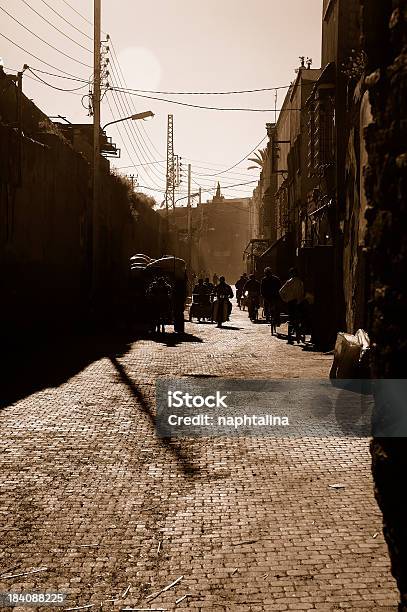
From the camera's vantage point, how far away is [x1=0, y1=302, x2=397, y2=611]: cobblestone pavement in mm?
4262

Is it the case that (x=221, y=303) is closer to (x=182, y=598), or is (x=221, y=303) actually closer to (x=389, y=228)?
(x=182, y=598)

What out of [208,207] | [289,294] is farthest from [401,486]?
[208,207]

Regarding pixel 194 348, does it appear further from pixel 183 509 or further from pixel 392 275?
pixel 392 275

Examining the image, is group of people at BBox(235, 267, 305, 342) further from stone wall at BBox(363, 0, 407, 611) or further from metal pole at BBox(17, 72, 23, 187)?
stone wall at BBox(363, 0, 407, 611)

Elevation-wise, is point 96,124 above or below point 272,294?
above

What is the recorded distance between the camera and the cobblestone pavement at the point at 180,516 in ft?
14.0

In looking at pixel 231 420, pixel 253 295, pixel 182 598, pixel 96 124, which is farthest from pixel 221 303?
pixel 182 598

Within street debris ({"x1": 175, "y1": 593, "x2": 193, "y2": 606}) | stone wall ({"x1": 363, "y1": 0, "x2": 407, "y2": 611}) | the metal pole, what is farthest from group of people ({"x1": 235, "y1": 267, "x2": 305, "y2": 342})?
stone wall ({"x1": 363, "y1": 0, "x2": 407, "y2": 611})

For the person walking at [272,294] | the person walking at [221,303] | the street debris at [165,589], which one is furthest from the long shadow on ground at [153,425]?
the person walking at [221,303]

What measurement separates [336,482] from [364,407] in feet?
9.51

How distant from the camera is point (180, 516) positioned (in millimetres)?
5535

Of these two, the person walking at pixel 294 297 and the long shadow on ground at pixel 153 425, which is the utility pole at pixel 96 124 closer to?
the person walking at pixel 294 297

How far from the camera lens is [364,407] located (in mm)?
9117

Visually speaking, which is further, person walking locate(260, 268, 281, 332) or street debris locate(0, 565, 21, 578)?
person walking locate(260, 268, 281, 332)
